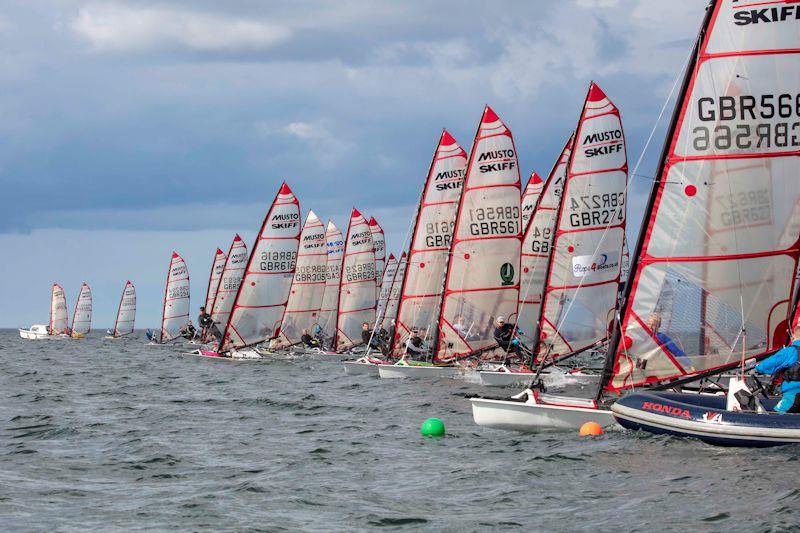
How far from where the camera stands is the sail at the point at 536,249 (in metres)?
35.7

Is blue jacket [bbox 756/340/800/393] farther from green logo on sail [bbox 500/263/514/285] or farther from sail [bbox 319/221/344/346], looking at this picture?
sail [bbox 319/221/344/346]

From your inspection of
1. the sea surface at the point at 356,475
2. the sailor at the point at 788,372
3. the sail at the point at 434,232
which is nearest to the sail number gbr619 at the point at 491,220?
the sail at the point at 434,232

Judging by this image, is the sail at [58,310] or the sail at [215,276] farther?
the sail at [58,310]

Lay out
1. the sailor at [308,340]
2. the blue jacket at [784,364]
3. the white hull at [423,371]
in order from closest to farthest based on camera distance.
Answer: the blue jacket at [784,364] < the white hull at [423,371] < the sailor at [308,340]

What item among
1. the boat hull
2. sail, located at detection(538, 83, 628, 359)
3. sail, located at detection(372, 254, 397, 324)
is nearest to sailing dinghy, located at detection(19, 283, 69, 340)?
sail, located at detection(372, 254, 397, 324)

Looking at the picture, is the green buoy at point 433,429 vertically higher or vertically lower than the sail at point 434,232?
lower

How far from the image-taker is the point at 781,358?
53.7 ft

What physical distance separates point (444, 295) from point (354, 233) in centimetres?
2020

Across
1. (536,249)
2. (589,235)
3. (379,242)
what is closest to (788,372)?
(589,235)

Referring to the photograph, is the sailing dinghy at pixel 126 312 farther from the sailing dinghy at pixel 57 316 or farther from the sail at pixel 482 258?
the sail at pixel 482 258

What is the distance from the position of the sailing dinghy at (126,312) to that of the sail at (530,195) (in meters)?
54.6

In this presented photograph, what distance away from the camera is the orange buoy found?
59.7ft

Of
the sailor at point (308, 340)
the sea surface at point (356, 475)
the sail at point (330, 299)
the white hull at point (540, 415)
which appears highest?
the sail at point (330, 299)

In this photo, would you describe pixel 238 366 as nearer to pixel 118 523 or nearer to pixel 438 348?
pixel 438 348
